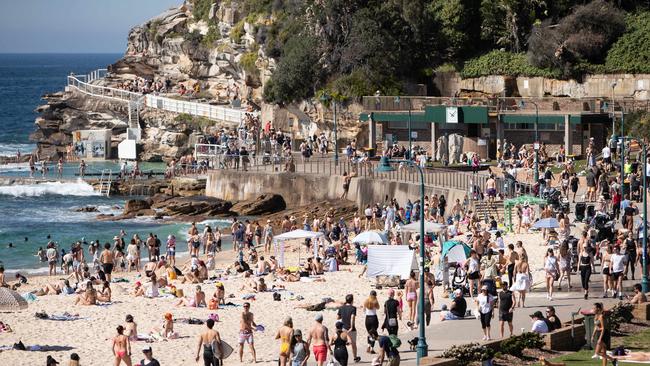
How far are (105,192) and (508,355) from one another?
37272mm

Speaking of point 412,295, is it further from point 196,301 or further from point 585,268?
A: point 196,301

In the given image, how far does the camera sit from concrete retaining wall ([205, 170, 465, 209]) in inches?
1801

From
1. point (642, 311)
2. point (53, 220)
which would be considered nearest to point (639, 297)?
point (642, 311)

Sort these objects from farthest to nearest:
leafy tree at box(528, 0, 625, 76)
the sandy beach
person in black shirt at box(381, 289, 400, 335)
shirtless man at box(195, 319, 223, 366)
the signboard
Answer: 1. leafy tree at box(528, 0, 625, 76)
2. the signboard
3. the sandy beach
4. person in black shirt at box(381, 289, 400, 335)
5. shirtless man at box(195, 319, 223, 366)

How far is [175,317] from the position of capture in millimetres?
29266

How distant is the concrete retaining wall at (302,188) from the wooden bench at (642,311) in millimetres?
17904

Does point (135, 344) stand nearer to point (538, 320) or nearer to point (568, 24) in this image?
point (538, 320)

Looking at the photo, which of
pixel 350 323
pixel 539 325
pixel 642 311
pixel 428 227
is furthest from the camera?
pixel 428 227

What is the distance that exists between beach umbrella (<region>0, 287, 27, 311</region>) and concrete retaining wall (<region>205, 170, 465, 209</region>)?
18112 mm

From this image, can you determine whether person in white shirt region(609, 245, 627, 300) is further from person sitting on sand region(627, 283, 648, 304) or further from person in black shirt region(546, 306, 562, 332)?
person in black shirt region(546, 306, 562, 332)

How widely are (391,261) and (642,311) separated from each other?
6550 mm

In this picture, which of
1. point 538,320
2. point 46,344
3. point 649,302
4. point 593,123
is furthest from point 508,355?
point 593,123

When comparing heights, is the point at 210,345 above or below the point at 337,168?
below

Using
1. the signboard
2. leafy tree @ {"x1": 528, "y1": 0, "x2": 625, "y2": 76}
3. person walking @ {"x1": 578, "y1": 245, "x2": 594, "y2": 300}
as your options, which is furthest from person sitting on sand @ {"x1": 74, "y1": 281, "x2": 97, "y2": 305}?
leafy tree @ {"x1": 528, "y1": 0, "x2": 625, "y2": 76}
